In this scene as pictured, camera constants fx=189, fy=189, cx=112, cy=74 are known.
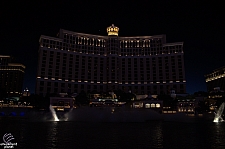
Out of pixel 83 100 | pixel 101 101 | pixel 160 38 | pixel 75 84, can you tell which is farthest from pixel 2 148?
pixel 160 38

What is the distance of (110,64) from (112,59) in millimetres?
4951

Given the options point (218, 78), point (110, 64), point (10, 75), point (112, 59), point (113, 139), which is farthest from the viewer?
point (10, 75)

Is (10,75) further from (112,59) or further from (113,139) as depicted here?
(113,139)

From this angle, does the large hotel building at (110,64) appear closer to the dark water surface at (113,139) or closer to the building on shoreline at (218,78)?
the building on shoreline at (218,78)

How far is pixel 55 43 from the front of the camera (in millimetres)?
149500

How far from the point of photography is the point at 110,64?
15788cm

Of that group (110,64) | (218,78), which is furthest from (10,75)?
(218,78)

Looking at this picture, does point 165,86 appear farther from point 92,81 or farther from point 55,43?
point 55,43

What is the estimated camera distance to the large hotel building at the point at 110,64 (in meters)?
146

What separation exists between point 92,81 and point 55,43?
42.0 metres

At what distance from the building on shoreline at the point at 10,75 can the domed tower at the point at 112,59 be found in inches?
3849

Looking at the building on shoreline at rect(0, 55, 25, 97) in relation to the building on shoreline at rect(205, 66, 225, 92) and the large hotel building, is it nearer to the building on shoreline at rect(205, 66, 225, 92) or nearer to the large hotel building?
the large hotel building

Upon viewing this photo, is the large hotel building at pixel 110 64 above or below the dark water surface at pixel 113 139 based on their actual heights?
above

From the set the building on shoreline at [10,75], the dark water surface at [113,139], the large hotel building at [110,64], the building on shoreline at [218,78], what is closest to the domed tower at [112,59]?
the large hotel building at [110,64]
